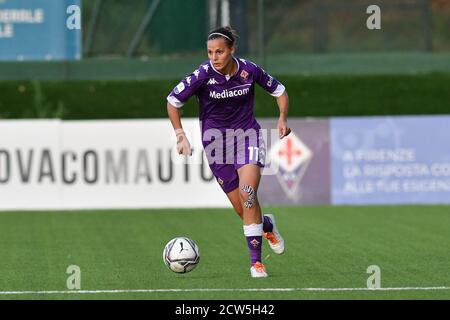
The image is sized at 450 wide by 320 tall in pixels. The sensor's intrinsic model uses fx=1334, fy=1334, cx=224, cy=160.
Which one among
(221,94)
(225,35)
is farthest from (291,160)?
(225,35)

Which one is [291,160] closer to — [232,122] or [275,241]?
[275,241]

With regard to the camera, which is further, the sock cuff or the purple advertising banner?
the purple advertising banner

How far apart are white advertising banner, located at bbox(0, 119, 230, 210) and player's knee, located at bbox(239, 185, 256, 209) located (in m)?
10.1

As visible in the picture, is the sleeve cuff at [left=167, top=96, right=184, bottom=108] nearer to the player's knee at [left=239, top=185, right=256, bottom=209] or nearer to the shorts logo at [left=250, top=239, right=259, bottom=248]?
the player's knee at [left=239, top=185, right=256, bottom=209]

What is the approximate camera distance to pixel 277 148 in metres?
22.1

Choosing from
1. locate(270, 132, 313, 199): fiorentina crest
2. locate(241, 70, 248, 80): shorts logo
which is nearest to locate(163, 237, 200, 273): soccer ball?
locate(241, 70, 248, 80): shorts logo

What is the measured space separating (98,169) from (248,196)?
34.8 feet

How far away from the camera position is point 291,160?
872 inches

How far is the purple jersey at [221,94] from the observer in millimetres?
11586

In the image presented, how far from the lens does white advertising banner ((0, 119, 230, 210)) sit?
21781 mm

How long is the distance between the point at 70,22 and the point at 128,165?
2.63 metres
